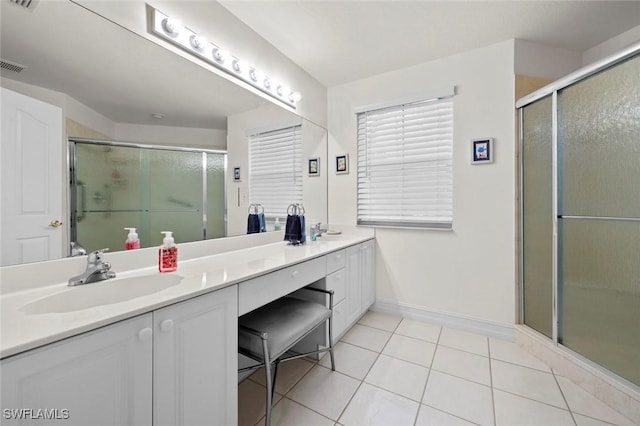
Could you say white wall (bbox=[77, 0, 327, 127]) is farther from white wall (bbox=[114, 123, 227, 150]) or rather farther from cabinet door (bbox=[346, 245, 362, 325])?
cabinet door (bbox=[346, 245, 362, 325])

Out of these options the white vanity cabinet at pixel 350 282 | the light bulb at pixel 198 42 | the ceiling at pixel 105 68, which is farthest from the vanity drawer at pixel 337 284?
the light bulb at pixel 198 42

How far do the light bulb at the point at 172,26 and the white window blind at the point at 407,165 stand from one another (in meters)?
1.77

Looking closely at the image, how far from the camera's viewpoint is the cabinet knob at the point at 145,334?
2.66ft

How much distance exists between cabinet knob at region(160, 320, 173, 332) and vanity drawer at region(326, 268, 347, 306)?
112cm

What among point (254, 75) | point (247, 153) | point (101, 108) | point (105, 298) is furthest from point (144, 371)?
point (254, 75)

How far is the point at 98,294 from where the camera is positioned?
106cm

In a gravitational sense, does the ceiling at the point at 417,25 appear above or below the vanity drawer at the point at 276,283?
above

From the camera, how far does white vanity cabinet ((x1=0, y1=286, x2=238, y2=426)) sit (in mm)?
638

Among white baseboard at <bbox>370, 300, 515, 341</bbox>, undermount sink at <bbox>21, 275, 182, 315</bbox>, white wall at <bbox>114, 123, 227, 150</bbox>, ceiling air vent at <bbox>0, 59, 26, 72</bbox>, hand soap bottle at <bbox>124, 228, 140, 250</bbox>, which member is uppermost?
ceiling air vent at <bbox>0, 59, 26, 72</bbox>

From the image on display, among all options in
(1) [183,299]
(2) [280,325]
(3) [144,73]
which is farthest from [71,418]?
(3) [144,73]

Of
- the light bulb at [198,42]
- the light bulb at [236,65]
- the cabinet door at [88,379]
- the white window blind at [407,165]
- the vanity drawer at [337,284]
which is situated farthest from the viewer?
the white window blind at [407,165]

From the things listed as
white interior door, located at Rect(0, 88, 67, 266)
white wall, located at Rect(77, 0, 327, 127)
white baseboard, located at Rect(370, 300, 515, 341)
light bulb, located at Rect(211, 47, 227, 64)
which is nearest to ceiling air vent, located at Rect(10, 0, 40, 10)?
white wall, located at Rect(77, 0, 327, 127)

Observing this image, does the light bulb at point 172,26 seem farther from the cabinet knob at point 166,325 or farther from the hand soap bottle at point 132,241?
the cabinet knob at point 166,325

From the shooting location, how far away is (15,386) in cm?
60
